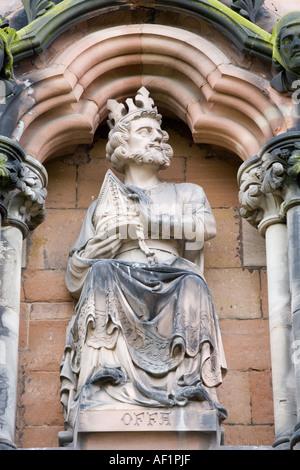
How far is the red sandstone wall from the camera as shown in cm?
925

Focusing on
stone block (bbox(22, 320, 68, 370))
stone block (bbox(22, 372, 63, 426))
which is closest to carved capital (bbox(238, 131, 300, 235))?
stone block (bbox(22, 320, 68, 370))

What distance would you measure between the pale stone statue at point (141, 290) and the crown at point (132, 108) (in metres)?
0.01

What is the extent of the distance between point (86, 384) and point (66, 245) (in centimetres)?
161

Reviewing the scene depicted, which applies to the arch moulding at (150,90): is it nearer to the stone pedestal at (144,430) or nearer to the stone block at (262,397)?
the stone block at (262,397)

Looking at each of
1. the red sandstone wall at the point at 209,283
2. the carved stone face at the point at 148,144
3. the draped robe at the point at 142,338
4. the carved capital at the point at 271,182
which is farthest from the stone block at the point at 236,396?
the carved stone face at the point at 148,144

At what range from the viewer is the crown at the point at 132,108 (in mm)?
9852

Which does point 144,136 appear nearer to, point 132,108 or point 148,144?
point 148,144

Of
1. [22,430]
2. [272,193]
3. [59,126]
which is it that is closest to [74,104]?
[59,126]

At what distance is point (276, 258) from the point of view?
9289 mm

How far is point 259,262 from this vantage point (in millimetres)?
9844

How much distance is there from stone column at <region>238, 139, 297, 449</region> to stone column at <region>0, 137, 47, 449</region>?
127cm

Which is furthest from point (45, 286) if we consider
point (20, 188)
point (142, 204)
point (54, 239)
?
point (142, 204)
